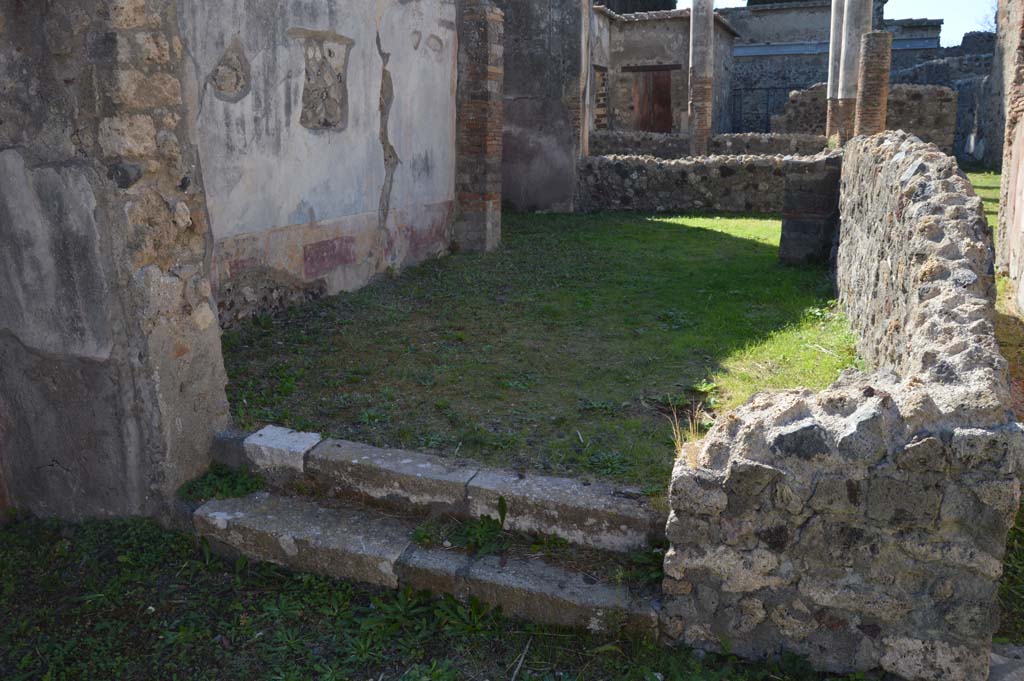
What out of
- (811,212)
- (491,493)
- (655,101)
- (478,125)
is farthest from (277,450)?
(655,101)

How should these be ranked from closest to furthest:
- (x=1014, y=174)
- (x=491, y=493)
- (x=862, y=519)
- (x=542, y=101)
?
(x=862, y=519) < (x=491, y=493) < (x=1014, y=174) < (x=542, y=101)

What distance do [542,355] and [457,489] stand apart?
6.96ft

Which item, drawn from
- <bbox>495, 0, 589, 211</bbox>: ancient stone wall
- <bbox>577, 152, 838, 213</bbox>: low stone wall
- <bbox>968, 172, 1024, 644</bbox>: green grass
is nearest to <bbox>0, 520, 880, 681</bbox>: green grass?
<bbox>968, 172, 1024, 644</bbox>: green grass

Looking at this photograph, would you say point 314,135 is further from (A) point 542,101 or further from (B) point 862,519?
(A) point 542,101

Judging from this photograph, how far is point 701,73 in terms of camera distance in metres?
17.6

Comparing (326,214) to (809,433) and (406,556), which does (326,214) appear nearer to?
(406,556)

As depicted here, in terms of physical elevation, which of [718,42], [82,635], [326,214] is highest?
[718,42]

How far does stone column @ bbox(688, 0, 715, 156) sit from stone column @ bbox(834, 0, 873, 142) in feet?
8.43

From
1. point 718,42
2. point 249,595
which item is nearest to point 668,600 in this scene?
point 249,595

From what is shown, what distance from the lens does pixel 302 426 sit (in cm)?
395

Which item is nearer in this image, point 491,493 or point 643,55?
point 491,493

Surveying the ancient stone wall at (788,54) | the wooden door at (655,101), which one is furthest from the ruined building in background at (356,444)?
the ancient stone wall at (788,54)

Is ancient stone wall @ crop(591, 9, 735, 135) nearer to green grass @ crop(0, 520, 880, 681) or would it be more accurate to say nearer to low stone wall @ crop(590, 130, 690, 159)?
low stone wall @ crop(590, 130, 690, 159)

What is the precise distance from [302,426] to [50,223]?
140 cm
